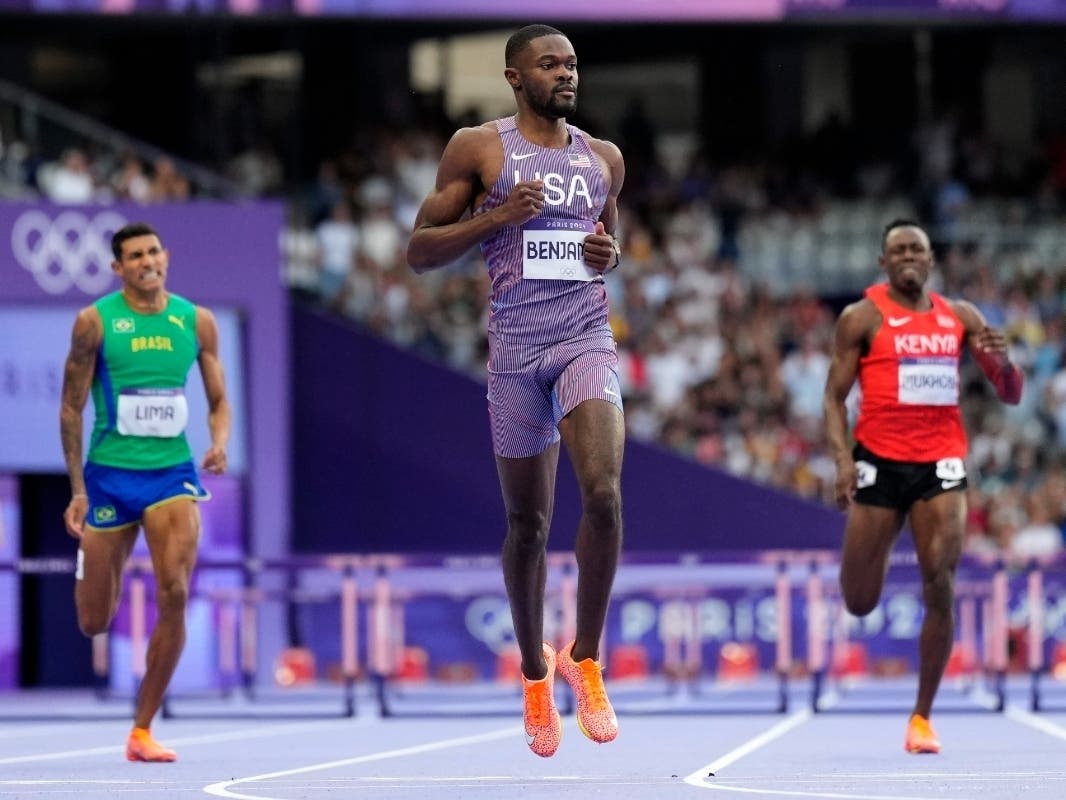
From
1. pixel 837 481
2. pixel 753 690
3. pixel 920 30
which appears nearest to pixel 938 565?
pixel 837 481

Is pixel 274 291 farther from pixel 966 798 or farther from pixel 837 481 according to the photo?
pixel 966 798

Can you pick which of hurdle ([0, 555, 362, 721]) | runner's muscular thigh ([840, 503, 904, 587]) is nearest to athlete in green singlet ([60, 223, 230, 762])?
runner's muscular thigh ([840, 503, 904, 587])

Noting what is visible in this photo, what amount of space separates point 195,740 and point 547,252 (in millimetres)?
4639

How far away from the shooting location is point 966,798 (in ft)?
22.8

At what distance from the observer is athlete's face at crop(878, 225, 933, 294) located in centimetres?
980

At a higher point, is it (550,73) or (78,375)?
(550,73)

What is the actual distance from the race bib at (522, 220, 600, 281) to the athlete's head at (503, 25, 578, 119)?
0.41 metres

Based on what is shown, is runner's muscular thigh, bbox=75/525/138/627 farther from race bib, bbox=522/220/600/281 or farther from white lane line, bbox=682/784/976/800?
white lane line, bbox=682/784/976/800

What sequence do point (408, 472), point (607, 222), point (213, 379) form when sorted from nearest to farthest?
point (607, 222)
point (213, 379)
point (408, 472)

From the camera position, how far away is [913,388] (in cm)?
977

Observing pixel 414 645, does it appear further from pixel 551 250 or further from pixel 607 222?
pixel 551 250

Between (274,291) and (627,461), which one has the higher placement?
(274,291)

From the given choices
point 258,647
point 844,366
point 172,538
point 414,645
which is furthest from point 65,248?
point 844,366

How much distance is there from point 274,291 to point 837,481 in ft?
31.1
